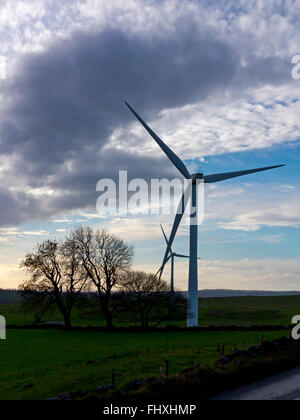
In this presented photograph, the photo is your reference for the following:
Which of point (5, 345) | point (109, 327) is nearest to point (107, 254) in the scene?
point (109, 327)

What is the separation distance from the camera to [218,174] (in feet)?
203

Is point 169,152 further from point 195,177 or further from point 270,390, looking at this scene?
point 270,390

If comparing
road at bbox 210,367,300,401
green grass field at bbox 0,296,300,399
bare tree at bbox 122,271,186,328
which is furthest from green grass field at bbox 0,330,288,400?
bare tree at bbox 122,271,186,328

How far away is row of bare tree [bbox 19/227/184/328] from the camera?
224 ft

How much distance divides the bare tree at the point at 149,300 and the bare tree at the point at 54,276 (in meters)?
8.35

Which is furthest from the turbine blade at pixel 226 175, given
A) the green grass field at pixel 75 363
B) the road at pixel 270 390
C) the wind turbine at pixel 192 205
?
the road at pixel 270 390

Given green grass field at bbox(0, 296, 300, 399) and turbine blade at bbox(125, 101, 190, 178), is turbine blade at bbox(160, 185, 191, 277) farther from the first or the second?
green grass field at bbox(0, 296, 300, 399)

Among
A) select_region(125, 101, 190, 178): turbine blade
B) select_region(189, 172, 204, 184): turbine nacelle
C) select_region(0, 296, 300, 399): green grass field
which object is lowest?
select_region(0, 296, 300, 399): green grass field

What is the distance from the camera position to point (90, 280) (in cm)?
7281

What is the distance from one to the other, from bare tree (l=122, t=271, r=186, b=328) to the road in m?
44.8

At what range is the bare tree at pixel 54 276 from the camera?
7256 cm

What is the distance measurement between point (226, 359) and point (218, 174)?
40111mm

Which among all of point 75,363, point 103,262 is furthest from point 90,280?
point 75,363

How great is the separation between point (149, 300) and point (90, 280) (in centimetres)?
1121
